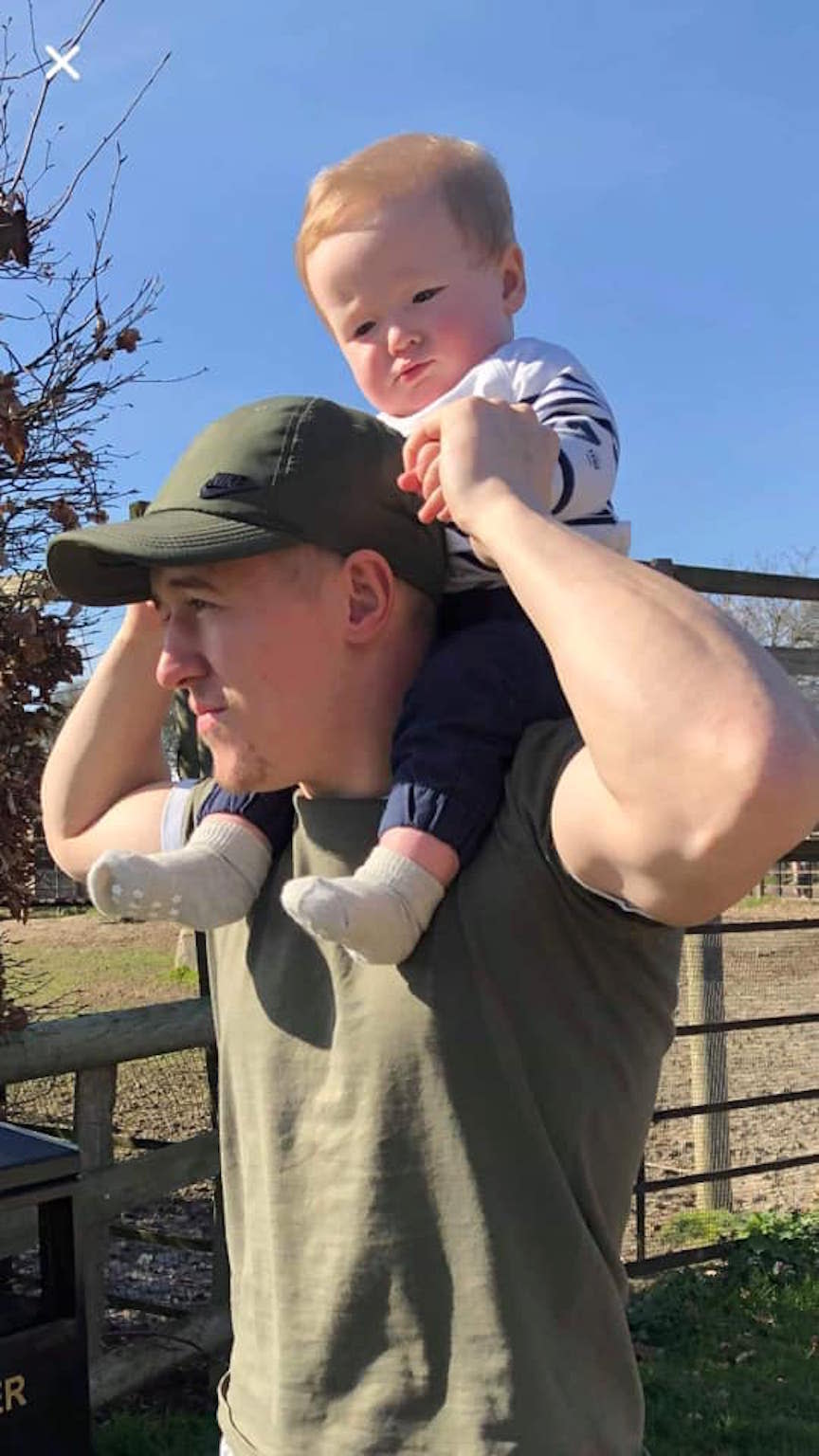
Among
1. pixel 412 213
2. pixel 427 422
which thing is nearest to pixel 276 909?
pixel 427 422

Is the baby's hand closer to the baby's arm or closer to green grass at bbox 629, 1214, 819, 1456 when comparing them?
the baby's arm

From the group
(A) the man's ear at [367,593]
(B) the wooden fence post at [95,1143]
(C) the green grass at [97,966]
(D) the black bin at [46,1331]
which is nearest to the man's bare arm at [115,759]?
(A) the man's ear at [367,593]

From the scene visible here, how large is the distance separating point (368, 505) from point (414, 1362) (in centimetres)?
80

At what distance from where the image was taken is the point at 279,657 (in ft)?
4.31

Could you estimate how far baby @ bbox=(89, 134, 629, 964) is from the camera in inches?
50.0

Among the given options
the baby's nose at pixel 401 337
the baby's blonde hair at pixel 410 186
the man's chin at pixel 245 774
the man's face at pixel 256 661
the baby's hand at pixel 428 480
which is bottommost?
the man's chin at pixel 245 774

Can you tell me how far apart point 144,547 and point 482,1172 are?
65 cm

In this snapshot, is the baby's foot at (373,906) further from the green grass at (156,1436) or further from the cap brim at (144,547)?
the green grass at (156,1436)

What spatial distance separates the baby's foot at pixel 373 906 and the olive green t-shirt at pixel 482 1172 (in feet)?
0.12

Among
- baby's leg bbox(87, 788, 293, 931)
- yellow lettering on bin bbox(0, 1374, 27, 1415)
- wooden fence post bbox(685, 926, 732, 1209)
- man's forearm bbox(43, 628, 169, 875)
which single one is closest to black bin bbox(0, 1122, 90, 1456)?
yellow lettering on bin bbox(0, 1374, 27, 1415)

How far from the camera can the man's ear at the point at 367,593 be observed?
4.40ft

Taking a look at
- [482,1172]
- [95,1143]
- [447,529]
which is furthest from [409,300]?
[95,1143]

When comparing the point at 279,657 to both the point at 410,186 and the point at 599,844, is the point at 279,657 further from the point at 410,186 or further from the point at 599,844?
the point at 410,186

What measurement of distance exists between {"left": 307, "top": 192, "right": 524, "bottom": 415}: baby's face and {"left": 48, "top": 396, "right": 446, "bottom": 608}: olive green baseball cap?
1.00ft
